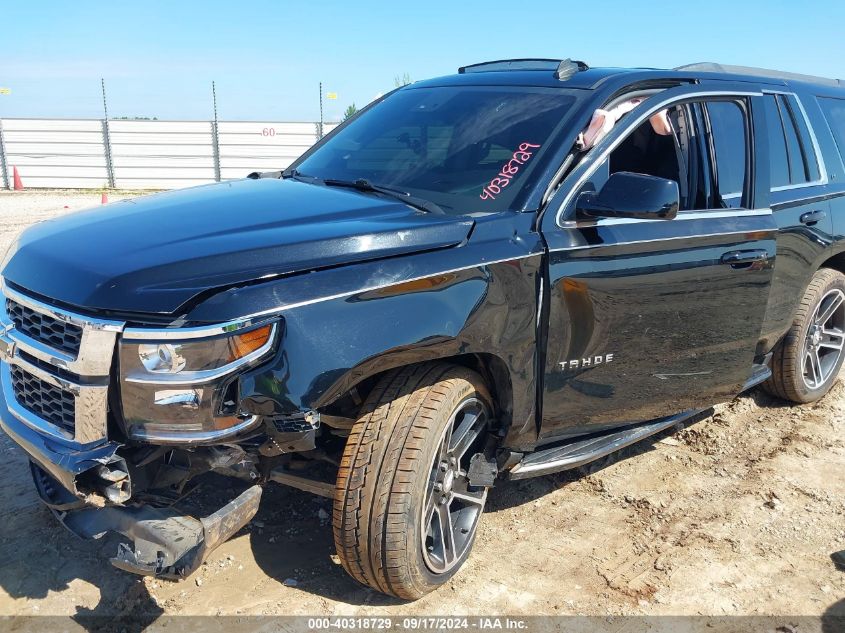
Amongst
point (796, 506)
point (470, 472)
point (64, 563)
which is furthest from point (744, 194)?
point (64, 563)

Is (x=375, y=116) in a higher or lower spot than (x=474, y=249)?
higher

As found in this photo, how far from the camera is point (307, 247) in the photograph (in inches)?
102

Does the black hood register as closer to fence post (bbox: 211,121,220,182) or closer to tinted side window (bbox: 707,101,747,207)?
tinted side window (bbox: 707,101,747,207)

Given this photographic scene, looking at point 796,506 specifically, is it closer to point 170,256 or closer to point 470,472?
point 470,472

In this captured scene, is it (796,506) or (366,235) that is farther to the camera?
(796,506)

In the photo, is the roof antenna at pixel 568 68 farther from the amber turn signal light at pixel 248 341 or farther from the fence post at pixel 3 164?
the fence post at pixel 3 164

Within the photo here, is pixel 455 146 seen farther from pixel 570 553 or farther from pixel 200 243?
pixel 570 553

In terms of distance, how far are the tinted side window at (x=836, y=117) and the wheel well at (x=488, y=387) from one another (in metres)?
3.36

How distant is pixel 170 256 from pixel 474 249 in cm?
110

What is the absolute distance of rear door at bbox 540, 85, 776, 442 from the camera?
10.4ft

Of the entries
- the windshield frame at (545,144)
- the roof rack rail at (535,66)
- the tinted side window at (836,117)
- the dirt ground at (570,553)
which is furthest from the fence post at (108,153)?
the tinted side window at (836,117)

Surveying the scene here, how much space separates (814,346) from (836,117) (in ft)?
5.13

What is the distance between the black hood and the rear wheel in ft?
9.94

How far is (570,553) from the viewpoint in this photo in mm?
3416
